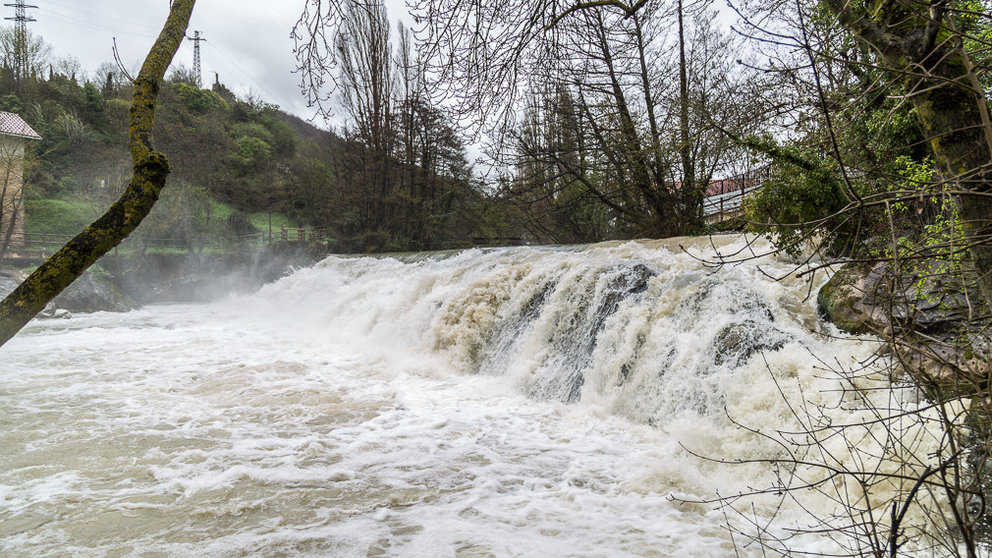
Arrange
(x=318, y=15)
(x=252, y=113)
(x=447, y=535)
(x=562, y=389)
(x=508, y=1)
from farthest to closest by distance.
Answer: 1. (x=252, y=113)
2. (x=562, y=389)
3. (x=508, y=1)
4. (x=447, y=535)
5. (x=318, y=15)

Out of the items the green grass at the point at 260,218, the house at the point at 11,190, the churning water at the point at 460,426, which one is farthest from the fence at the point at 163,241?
the churning water at the point at 460,426

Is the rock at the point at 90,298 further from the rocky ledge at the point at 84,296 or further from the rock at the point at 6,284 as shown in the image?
the rock at the point at 6,284

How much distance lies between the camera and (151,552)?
8.48 ft

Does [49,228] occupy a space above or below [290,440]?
above

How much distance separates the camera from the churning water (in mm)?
2820

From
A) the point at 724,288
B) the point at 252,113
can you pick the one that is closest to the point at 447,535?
the point at 724,288

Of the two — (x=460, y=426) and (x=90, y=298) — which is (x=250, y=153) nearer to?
(x=90, y=298)

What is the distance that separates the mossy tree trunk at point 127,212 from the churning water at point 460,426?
196 centimetres

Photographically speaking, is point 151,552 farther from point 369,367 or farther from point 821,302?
point 821,302

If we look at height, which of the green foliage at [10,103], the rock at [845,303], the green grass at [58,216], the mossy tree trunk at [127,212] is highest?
the green foliage at [10,103]

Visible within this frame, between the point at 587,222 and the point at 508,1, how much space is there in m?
11.2

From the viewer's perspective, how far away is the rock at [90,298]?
13328 millimetres

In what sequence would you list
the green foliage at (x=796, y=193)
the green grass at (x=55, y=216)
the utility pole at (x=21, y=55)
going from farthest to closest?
the utility pole at (x=21, y=55)
the green grass at (x=55, y=216)
the green foliage at (x=796, y=193)

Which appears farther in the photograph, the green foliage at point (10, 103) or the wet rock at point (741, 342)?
the green foliage at point (10, 103)
